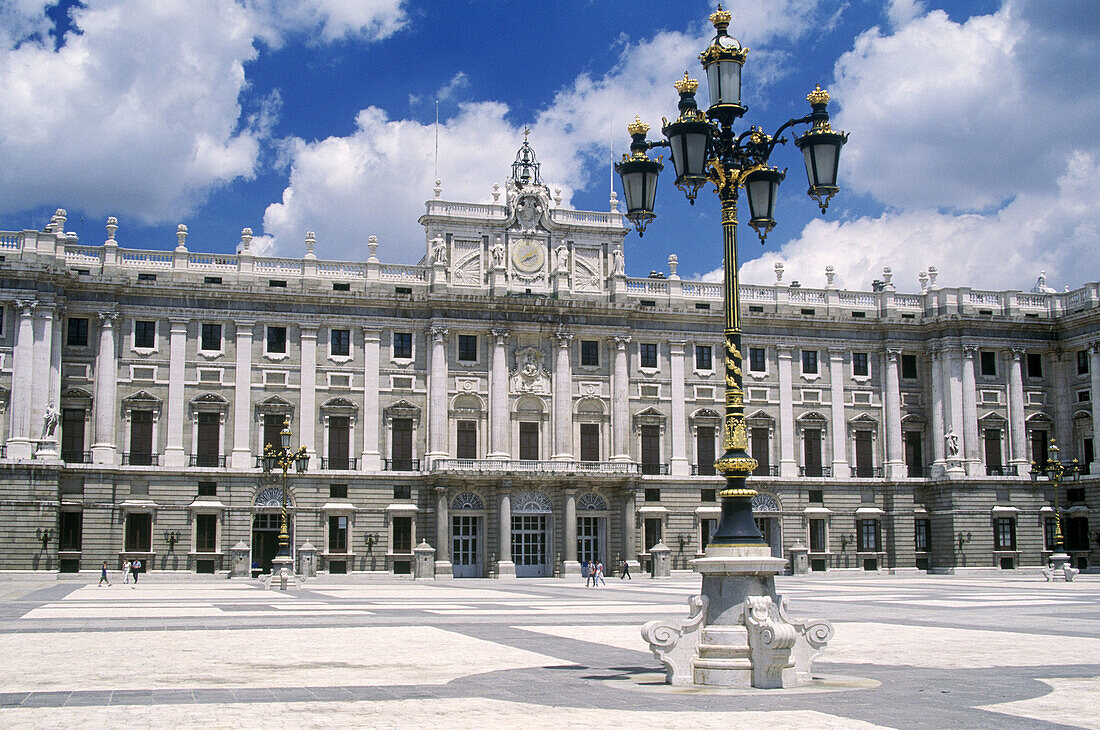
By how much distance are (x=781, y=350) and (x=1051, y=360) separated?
1570 cm

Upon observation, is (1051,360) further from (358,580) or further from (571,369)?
(358,580)

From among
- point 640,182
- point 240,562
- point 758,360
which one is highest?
point 758,360

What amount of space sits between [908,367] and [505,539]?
978 inches

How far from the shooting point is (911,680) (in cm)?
1390

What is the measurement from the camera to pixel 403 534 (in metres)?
56.0

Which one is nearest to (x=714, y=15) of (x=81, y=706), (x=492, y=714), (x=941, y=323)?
(x=492, y=714)

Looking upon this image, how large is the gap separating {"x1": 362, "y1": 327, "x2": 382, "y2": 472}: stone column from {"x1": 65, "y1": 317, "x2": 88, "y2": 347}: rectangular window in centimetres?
1295

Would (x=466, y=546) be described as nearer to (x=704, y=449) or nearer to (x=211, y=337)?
(x=704, y=449)

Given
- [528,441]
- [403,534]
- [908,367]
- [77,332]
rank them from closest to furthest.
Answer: [77,332] < [403,534] < [528,441] < [908,367]

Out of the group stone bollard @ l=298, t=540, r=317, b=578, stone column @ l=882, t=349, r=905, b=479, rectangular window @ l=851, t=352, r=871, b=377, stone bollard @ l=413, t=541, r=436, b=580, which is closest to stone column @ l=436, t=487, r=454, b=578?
stone bollard @ l=413, t=541, r=436, b=580

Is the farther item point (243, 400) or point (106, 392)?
point (243, 400)

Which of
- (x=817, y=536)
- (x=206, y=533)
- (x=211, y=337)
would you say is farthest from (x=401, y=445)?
(x=817, y=536)

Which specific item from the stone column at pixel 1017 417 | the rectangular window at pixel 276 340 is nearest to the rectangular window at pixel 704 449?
the stone column at pixel 1017 417

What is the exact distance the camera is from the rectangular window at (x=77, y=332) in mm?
52594
